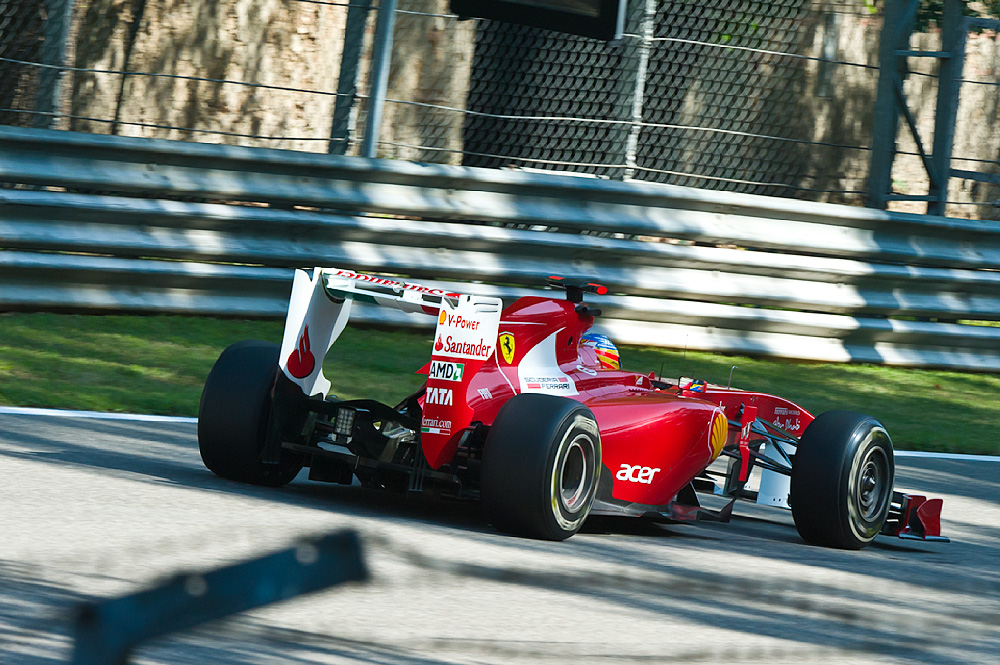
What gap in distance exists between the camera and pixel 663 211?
1048 centimetres

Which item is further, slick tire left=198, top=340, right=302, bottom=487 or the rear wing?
slick tire left=198, top=340, right=302, bottom=487

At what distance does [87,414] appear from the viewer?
7.30m

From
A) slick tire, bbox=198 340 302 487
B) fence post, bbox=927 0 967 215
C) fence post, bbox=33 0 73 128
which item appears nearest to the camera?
slick tire, bbox=198 340 302 487

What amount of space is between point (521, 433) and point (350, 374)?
3.48 meters

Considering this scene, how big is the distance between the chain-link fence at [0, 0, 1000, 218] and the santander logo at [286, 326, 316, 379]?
4019 millimetres

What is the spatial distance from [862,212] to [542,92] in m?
2.71

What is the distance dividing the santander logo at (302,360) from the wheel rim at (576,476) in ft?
4.38

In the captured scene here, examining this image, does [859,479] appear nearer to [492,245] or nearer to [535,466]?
[535,466]

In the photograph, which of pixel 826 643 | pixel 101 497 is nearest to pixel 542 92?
pixel 101 497

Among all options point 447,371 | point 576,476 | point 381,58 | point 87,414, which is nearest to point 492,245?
point 381,58

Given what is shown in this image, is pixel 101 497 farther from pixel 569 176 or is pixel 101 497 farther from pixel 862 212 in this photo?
pixel 862 212

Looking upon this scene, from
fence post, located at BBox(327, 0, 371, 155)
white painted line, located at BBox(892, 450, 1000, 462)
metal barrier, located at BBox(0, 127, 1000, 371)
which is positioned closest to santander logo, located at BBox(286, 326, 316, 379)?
metal barrier, located at BBox(0, 127, 1000, 371)

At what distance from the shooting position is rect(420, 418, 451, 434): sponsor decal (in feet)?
18.8

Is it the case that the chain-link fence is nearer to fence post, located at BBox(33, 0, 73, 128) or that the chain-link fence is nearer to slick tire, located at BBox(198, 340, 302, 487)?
fence post, located at BBox(33, 0, 73, 128)
